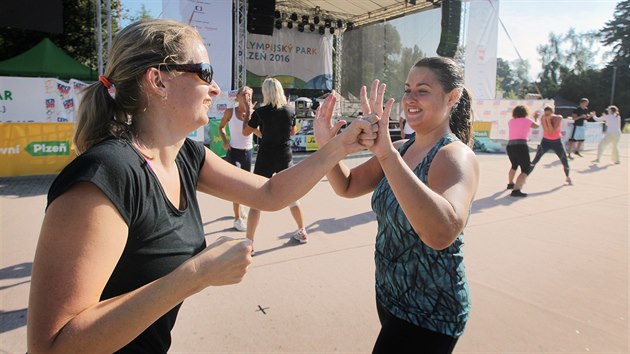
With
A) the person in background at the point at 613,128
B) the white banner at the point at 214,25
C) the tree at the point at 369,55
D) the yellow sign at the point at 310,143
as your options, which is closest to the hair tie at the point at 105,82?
the white banner at the point at 214,25

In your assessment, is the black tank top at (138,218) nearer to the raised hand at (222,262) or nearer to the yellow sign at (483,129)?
the raised hand at (222,262)

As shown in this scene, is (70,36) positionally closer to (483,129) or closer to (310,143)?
(310,143)

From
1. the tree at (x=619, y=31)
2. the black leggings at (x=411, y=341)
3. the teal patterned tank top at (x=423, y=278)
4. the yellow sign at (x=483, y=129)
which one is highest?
the tree at (x=619, y=31)

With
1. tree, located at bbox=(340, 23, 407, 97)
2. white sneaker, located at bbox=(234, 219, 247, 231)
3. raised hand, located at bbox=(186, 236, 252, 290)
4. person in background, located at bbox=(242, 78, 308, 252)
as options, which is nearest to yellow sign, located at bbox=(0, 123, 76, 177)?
white sneaker, located at bbox=(234, 219, 247, 231)

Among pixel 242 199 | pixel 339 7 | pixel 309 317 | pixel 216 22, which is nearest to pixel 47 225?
pixel 242 199

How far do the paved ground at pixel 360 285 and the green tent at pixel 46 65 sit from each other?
9.84 meters

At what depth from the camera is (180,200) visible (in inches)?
58.7

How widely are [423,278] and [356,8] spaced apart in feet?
70.5

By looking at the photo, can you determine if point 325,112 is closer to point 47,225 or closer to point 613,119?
point 47,225

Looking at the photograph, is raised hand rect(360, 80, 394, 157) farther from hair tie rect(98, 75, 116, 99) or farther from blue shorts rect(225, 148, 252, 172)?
blue shorts rect(225, 148, 252, 172)

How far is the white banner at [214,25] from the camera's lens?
1148 cm

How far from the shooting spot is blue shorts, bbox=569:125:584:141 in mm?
14221

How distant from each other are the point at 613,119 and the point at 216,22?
463 inches

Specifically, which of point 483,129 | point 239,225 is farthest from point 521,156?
point 483,129
